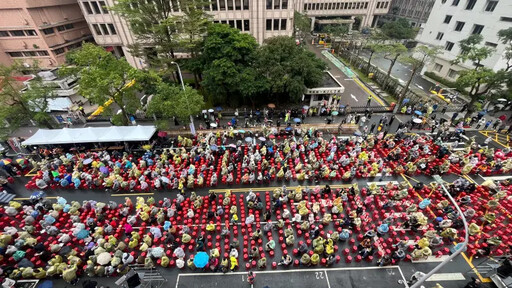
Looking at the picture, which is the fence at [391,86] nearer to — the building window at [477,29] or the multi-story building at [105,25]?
the building window at [477,29]

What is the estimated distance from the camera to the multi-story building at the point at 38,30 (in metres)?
38.8

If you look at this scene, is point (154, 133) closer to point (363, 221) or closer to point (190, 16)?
point (190, 16)

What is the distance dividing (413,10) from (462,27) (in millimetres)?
55987

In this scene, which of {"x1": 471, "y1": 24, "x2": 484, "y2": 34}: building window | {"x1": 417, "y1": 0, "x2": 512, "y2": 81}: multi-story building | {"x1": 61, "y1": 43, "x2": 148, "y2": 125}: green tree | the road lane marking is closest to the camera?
the road lane marking

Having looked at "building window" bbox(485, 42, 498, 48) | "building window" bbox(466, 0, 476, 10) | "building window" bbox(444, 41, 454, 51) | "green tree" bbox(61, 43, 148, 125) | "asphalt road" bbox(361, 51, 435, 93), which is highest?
"building window" bbox(466, 0, 476, 10)

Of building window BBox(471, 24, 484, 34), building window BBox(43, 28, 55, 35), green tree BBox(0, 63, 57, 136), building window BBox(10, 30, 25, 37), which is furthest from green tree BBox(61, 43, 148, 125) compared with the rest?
building window BBox(471, 24, 484, 34)

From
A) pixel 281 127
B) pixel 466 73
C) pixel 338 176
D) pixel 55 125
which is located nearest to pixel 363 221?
pixel 338 176

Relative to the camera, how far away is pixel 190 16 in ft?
93.8

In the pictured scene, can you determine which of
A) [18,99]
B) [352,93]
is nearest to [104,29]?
[18,99]

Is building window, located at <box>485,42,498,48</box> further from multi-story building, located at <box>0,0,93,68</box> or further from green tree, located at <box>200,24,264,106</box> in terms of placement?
multi-story building, located at <box>0,0,93,68</box>

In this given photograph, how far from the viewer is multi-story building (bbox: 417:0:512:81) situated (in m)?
34.1

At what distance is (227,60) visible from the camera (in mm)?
28703

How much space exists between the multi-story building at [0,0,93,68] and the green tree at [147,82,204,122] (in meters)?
31.8

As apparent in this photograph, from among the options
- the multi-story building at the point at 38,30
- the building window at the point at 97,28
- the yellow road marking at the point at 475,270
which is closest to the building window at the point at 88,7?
the building window at the point at 97,28
